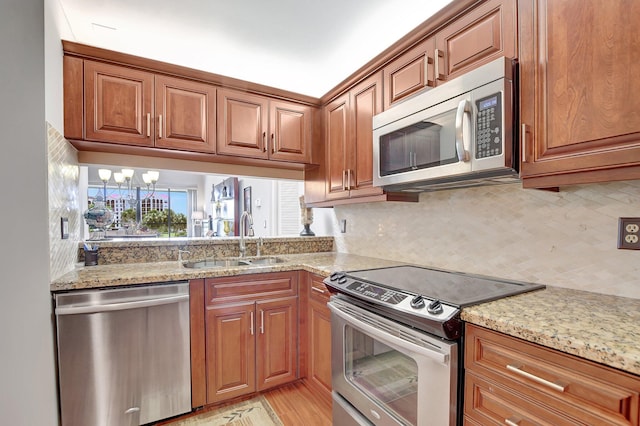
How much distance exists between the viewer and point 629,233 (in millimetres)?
1153

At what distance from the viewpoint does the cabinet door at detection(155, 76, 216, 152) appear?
6.70ft

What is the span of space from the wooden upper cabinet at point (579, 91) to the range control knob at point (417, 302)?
0.63 m

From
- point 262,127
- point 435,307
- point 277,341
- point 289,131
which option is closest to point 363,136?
point 289,131

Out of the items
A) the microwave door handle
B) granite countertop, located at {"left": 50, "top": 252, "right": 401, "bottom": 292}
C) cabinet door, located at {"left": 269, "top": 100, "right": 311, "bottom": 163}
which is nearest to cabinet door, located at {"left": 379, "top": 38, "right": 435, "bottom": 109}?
the microwave door handle

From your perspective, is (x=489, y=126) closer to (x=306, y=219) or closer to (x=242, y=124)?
(x=242, y=124)

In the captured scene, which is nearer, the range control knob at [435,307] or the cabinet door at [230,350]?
the range control knob at [435,307]

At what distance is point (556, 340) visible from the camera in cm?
81

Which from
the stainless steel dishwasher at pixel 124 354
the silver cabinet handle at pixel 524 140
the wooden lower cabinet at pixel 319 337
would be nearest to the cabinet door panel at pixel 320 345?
the wooden lower cabinet at pixel 319 337

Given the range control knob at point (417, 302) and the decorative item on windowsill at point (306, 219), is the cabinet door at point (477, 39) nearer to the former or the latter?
the range control knob at point (417, 302)

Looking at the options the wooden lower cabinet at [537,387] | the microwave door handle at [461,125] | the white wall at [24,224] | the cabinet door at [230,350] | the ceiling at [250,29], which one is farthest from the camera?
the cabinet door at [230,350]

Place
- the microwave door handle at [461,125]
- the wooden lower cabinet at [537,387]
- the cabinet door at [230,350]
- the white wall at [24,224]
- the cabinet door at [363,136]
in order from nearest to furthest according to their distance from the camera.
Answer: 1. the wooden lower cabinet at [537,387]
2. the microwave door handle at [461,125]
3. the white wall at [24,224]
4. the cabinet door at [230,350]
5. the cabinet door at [363,136]

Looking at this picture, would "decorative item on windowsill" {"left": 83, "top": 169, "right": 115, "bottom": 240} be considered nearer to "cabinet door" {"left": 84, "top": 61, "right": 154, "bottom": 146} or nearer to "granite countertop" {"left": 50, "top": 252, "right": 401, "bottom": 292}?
"granite countertop" {"left": 50, "top": 252, "right": 401, "bottom": 292}

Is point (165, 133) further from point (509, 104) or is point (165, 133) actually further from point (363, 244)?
point (509, 104)

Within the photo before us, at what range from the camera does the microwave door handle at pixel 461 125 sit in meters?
1.30
